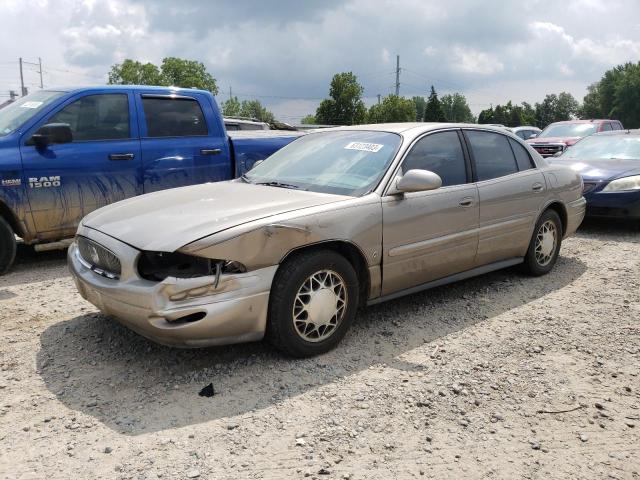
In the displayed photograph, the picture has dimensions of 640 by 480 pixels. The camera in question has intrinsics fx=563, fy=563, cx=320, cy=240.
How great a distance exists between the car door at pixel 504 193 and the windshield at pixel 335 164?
97 cm

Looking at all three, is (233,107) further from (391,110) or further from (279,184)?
(279,184)

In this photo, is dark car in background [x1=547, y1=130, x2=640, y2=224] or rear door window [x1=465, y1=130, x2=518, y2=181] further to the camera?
dark car in background [x1=547, y1=130, x2=640, y2=224]

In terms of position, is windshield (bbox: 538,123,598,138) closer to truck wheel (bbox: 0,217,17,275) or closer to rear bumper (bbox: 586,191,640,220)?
rear bumper (bbox: 586,191,640,220)

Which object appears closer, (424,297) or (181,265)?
(181,265)

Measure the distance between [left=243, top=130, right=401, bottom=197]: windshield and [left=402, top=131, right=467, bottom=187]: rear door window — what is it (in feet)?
0.57

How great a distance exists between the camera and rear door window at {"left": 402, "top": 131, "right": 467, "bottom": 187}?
4301 millimetres

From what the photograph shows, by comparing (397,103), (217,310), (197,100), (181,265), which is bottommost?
(217,310)

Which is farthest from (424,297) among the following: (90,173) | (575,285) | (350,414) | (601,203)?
(601,203)

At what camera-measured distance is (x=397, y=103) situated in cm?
5228

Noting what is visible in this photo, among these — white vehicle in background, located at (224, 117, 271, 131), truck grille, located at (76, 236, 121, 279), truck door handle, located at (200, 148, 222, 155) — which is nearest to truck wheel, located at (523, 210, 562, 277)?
truck door handle, located at (200, 148, 222, 155)

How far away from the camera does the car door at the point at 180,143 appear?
618cm

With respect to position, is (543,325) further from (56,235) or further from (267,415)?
(56,235)

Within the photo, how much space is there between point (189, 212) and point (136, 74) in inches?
2265

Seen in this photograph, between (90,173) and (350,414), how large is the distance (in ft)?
13.3
